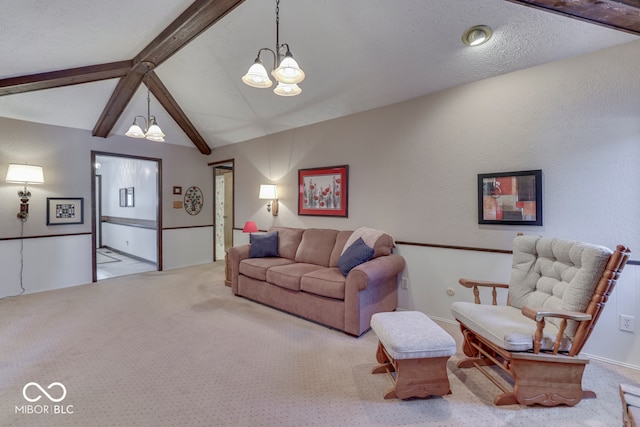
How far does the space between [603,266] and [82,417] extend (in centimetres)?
326

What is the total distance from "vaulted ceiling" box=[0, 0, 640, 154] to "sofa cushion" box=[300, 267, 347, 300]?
6.95 feet

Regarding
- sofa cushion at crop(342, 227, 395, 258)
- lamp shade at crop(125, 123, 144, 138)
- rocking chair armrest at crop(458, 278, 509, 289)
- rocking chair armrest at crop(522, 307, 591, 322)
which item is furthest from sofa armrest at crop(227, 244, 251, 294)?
rocking chair armrest at crop(522, 307, 591, 322)

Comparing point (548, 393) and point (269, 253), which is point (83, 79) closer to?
point (269, 253)

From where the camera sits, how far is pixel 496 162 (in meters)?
2.69

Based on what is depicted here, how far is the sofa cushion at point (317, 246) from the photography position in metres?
3.60

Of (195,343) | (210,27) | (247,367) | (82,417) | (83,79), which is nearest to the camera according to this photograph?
(82,417)

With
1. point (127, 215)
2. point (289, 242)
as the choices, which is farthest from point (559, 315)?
point (127, 215)

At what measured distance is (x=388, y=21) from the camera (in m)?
2.38

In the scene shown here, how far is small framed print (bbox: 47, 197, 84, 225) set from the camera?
4121 millimetres

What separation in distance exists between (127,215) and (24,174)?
3.09 m

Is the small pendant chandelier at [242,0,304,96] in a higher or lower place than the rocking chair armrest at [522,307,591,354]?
higher

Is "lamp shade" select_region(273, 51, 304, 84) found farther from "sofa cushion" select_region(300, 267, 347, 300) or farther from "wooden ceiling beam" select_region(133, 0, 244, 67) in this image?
"sofa cushion" select_region(300, 267, 347, 300)

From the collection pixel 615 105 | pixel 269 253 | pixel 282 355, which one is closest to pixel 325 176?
pixel 269 253

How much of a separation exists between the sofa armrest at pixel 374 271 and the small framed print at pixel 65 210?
4.43 meters
